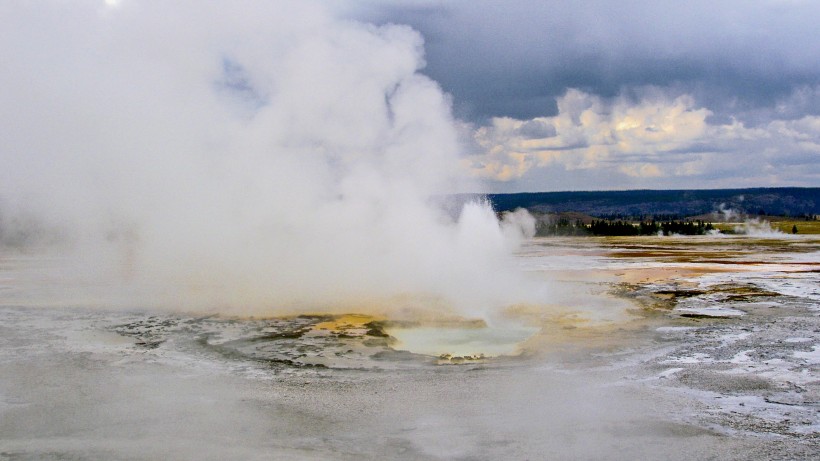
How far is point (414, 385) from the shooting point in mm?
8938

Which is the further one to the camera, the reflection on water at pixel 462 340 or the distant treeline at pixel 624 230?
the distant treeline at pixel 624 230

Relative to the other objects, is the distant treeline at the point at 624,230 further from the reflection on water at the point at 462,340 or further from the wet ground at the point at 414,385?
the reflection on water at the point at 462,340

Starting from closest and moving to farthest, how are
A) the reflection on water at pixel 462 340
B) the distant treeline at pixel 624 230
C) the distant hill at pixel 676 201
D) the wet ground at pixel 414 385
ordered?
the wet ground at pixel 414 385, the reflection on water at pixel 462 340, the distant treeline at pixel 624 230, the distant hill at pixel 676 201

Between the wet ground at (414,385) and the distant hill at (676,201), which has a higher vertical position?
the distant hill at (676,201)

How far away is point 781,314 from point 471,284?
271 inches

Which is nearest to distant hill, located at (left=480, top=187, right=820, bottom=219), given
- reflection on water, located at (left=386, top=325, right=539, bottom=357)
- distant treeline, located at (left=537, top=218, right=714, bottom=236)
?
distant treeline, located at (left=537, top=218, right=714, bottom=236)

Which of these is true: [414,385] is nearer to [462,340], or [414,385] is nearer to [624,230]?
[462,340]

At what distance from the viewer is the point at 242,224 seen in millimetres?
20547

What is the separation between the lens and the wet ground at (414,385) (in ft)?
22.0

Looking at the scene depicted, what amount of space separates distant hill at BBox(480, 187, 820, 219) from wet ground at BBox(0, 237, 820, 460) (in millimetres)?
151171

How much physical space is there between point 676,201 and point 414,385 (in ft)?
600

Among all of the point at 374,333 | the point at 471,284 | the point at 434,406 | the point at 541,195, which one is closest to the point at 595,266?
the point at 471,284

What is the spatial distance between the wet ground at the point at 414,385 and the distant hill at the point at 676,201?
151171 mm

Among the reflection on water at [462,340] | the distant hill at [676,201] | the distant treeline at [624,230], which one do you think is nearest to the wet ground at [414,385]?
the reflection on water at [462,340]
